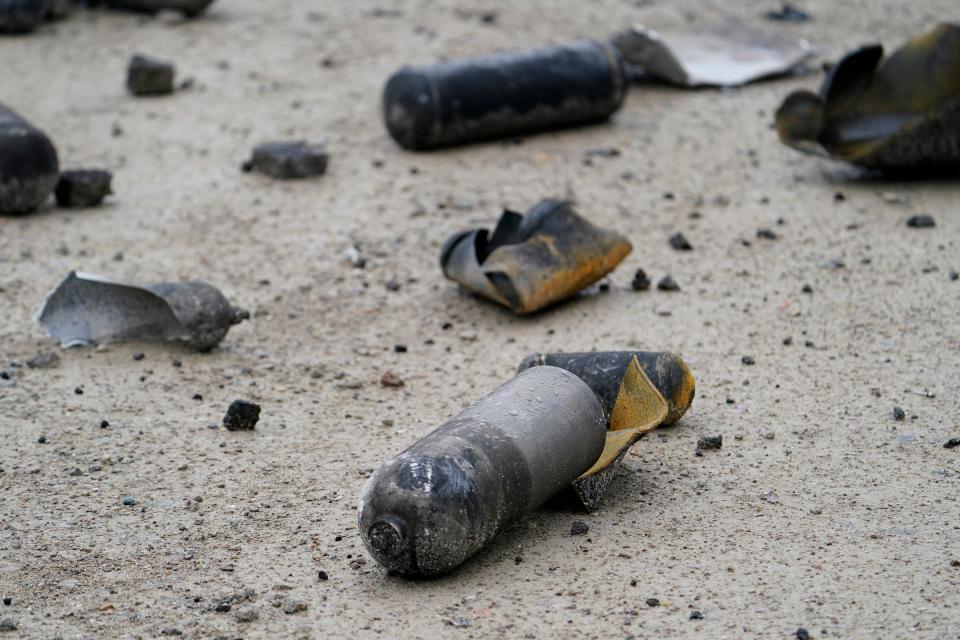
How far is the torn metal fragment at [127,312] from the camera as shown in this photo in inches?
185

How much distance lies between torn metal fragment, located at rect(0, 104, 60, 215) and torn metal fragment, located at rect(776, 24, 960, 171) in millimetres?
3803

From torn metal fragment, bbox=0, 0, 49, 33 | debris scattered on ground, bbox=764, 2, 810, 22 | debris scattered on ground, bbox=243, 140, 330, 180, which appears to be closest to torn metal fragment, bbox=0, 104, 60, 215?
debris scattered on ground, bbox=243, 140, 330, 180

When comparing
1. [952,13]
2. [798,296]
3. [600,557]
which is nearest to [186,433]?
[600,557]

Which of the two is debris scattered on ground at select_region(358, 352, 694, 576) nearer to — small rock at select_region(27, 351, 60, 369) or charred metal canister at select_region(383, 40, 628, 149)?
small rock at select_region(27, 351, 60, 369)

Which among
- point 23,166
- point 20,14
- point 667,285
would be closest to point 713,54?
point 667,285

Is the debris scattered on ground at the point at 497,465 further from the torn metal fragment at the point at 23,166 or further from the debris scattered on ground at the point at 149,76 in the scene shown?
the debris scattered on ground at the point at 149,76

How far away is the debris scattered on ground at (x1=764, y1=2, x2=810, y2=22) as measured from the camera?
29.7 feet

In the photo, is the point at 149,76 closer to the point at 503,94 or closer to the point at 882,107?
A: the point at 503,94

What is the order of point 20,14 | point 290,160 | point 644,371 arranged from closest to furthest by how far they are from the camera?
point 644,371, point 290,160, point 20,14

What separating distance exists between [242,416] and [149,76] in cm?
415

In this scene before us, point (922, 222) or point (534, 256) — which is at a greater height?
point (922, 222)

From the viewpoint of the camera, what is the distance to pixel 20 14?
29.1ft

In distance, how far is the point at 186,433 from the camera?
4.14m

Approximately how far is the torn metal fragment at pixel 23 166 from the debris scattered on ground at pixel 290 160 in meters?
1.06
